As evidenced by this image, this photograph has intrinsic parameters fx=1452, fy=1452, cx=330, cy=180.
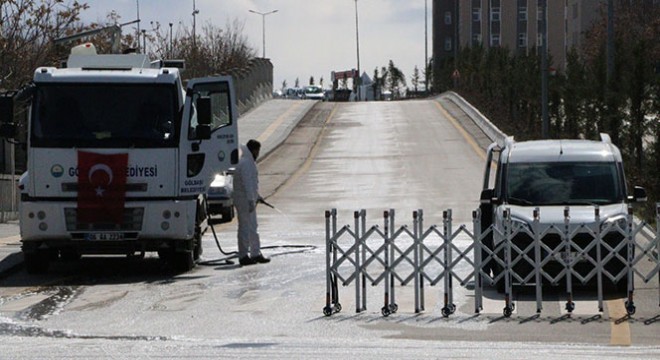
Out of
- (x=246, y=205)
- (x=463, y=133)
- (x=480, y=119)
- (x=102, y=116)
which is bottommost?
(x=463, y=133)

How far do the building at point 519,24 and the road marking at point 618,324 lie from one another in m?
109

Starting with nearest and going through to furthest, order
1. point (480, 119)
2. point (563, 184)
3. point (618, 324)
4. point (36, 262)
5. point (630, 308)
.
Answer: point (618, 324), point (630, 308), point (563, 184), point (36, 262), point (480, 119)

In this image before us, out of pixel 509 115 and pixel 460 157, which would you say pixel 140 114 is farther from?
pixel 509 115

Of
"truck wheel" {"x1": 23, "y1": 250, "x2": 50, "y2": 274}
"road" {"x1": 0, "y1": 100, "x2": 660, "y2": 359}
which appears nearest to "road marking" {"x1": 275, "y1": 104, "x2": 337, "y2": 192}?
"road" {"x1": 0, "y1": 100, "x2": 660, "y2": 359}

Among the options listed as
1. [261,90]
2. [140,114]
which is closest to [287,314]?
[140,114]

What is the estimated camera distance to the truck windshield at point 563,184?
61.8ft

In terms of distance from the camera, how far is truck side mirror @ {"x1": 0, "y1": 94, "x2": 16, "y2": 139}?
2019 centimetres

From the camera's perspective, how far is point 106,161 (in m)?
20.4

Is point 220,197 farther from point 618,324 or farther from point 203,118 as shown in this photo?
point 618,324

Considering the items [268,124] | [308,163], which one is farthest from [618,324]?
[268,124]

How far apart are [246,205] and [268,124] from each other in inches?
1873

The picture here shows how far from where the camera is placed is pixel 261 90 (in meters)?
86.7

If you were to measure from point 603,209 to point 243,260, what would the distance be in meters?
6.02

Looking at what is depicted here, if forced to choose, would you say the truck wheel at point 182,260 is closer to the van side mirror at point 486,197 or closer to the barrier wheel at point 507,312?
the van side mirror at point 486,197
